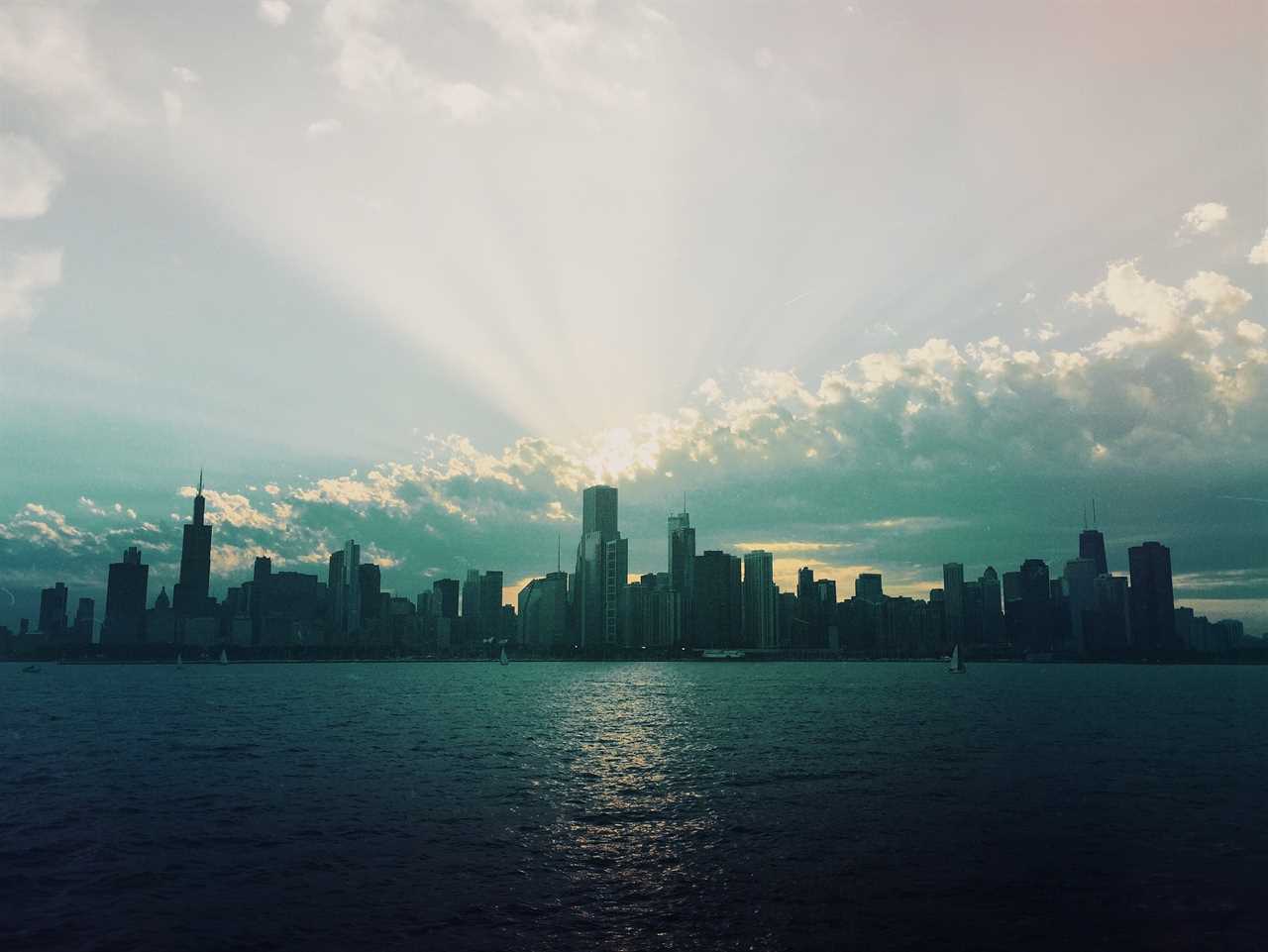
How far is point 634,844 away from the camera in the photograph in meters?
49.0

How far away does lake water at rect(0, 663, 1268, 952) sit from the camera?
1385 inches

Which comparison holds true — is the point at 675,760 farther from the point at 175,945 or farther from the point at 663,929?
the point at 175,945

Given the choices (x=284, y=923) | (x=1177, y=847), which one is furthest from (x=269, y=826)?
(x=1177, y=847)

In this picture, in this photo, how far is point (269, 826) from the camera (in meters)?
53.2

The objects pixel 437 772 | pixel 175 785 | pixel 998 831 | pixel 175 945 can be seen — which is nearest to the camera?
pixel 175 945

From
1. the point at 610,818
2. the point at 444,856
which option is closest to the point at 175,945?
the point at 444,856

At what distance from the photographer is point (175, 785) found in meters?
69.3

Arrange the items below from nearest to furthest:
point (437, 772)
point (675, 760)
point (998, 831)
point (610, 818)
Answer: point (998, 831) → point (610, 818) → point (437, 772) → point (675, 760)

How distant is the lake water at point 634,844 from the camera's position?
3519cm

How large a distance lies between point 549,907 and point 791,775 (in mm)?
40407

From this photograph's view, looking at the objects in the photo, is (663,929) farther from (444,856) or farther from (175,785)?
(175,785)

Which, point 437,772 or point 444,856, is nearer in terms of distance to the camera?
point 444,856

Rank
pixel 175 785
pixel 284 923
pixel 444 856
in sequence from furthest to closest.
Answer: pixel 175 785, pixel 444 856, pixel 284 923

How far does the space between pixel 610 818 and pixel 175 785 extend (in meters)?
38.8
